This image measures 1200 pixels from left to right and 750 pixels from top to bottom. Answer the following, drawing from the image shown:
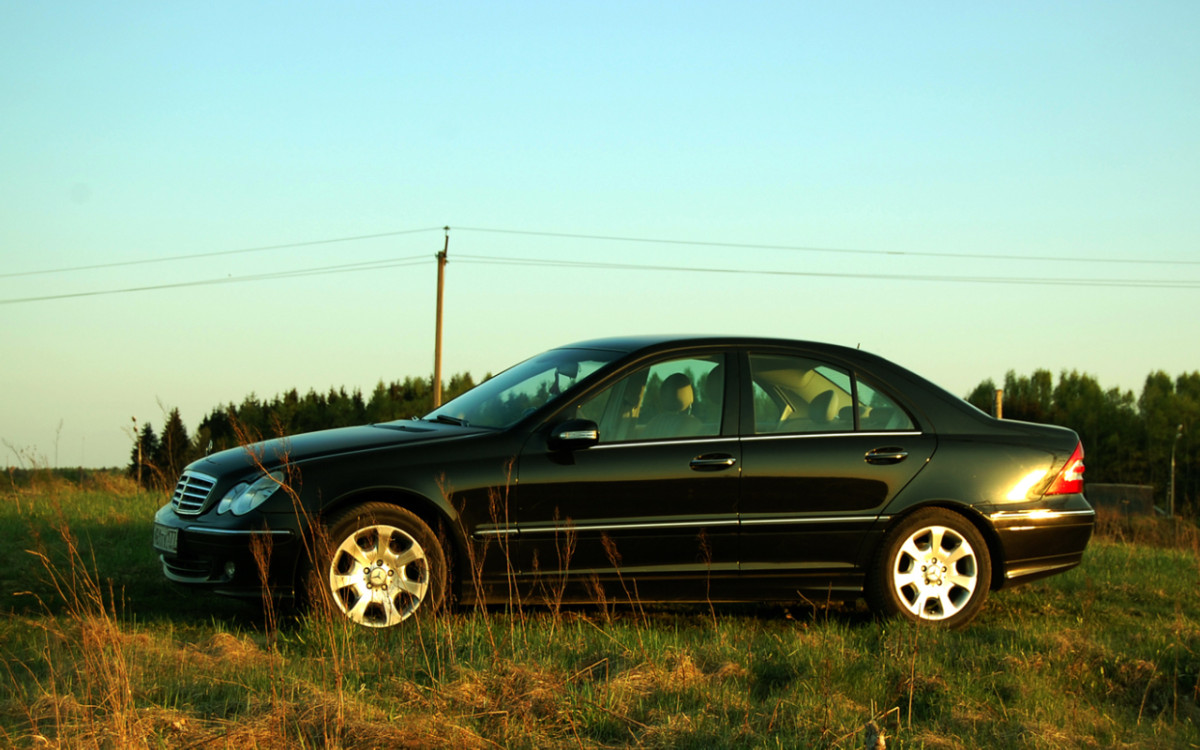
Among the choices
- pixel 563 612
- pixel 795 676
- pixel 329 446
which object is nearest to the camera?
pixel 795 676

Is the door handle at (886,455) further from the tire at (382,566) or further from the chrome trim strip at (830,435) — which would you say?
the tire at (382,566)

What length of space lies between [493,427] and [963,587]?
2.96 meters

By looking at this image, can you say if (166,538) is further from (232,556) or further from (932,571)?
(932,571)

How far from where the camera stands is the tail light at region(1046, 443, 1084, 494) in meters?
6.85

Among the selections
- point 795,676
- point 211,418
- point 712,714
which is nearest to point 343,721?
point 712,714

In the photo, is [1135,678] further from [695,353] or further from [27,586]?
[27,586]

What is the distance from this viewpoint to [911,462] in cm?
659

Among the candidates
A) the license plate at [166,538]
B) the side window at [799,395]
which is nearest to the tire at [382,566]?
the license plate at [166,538]

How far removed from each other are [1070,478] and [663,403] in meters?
2.67

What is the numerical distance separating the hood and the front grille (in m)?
0.05

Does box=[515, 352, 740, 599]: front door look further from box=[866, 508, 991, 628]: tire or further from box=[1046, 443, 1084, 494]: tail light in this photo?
box=[1046, 443, 1084, 494]: tail light

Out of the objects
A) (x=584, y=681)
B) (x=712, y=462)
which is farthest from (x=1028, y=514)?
(x=584, y=681)

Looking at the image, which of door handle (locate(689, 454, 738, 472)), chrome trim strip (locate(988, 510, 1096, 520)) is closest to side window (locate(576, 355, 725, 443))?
door handle (locate(689, 454, 738, 472))

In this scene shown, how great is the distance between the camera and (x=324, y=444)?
6.22 meters
